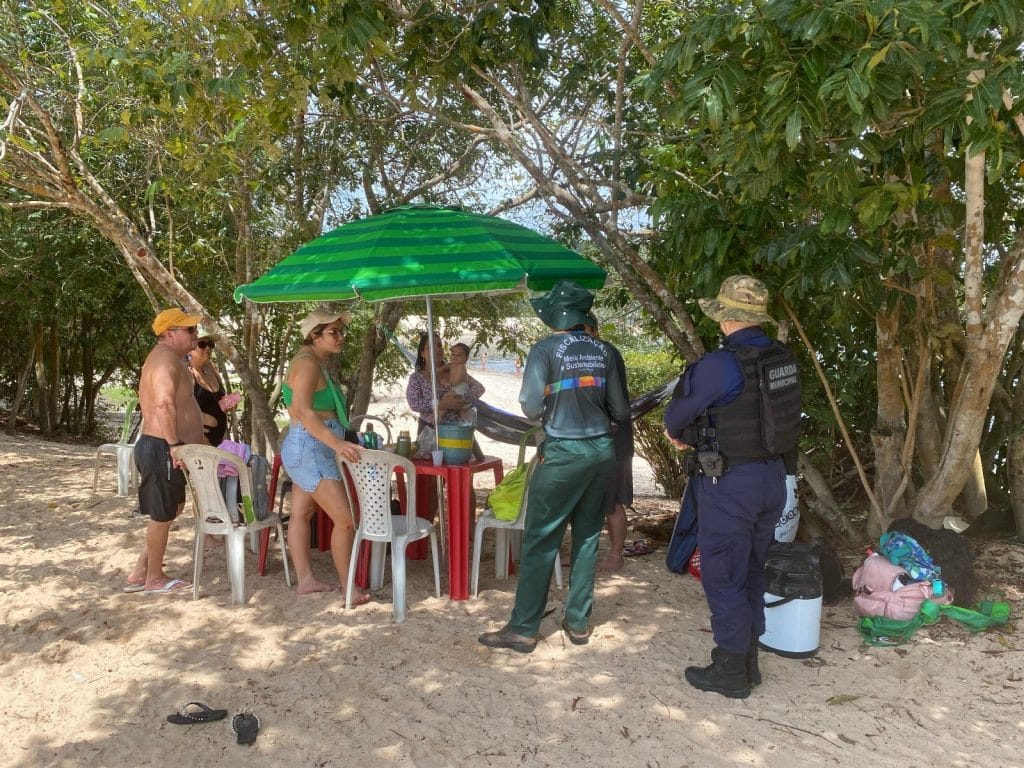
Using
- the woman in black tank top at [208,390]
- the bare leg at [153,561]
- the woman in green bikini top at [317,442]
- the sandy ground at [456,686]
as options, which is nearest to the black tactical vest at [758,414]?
the sandy ground at [456,686]

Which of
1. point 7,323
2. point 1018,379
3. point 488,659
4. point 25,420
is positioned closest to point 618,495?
point 488,659

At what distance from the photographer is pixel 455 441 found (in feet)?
13.8

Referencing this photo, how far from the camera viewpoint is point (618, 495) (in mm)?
4789

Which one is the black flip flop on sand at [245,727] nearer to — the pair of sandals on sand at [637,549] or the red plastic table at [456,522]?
the red plastic table at [456,522]

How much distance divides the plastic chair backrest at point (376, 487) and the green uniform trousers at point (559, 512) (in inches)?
27.3

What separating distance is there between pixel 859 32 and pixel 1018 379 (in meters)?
3.13

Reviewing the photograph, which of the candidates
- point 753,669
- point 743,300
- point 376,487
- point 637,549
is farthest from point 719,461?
point 637,549

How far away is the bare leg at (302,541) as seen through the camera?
13.8ft

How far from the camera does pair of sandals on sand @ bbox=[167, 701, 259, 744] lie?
2.90 m

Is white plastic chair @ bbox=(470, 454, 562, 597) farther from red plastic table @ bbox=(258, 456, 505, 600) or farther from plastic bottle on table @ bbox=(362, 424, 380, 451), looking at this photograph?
plastic bottle on table @ bbox=(362, 424, 380, 451)

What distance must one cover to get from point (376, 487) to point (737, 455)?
171 centimetres

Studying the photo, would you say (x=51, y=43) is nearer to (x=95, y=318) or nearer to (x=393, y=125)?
(x=393, y=125)

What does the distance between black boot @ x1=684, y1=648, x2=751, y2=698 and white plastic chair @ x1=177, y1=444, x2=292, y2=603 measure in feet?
7.39

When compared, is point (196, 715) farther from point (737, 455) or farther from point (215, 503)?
point (737, 455)
